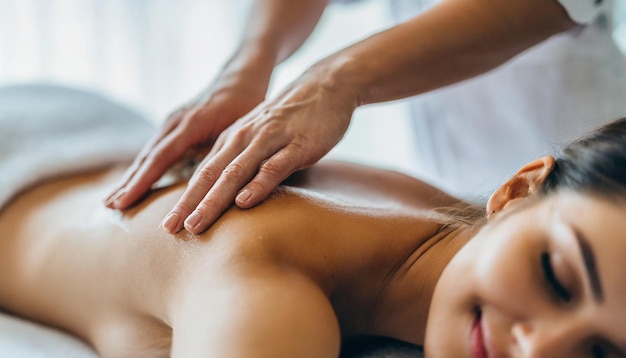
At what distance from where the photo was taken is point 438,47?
1.11 metres

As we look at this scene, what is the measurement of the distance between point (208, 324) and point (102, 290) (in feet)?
1.00

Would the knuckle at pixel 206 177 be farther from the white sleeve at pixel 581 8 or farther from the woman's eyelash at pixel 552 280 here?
the white sleeve at pixel 581 8

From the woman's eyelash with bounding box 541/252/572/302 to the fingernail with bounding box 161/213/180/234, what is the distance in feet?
1.40

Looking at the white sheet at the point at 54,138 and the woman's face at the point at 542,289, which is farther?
the white sheet at the point at 54,138

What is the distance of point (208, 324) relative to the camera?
770mm

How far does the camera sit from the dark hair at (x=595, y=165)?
0.78 metres

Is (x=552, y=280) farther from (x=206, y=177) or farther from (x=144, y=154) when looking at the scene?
(x=144, y=154)

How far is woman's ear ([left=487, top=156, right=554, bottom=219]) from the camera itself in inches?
35.4

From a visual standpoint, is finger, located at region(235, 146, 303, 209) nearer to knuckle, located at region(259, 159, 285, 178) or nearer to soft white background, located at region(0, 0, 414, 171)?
knuckle, located at region(259, 159, 285, 178)

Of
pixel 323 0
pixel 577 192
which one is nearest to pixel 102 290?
pixel 577 192

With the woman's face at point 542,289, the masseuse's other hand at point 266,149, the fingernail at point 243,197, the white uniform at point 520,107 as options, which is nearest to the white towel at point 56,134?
the masseuse's other hand at point 266,149

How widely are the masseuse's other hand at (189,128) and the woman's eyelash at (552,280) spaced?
1.83 feet

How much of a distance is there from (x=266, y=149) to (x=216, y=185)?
9 cm

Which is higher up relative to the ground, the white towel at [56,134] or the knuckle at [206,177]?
the knuckle at [206,177]
